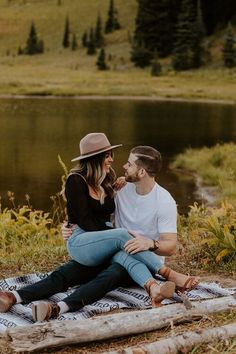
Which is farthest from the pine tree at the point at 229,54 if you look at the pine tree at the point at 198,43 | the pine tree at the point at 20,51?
the pine tree at the point at 20,51

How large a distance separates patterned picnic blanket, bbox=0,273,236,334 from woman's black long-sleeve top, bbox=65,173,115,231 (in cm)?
64

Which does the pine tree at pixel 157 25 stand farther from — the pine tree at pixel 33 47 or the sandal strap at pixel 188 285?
the sandal strap at pixel 188 285

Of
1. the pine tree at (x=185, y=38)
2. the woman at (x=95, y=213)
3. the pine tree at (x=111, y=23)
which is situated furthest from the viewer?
the pine tree at (x=111, y=23)

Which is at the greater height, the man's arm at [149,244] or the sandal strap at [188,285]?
the man's arm at [149,244]

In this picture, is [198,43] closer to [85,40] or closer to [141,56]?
[141,56]

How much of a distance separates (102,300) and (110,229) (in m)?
0.66

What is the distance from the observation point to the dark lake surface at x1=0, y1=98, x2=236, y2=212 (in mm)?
20594

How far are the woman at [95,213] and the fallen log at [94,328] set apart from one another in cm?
84

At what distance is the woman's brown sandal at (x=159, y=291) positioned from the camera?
595 centimetres

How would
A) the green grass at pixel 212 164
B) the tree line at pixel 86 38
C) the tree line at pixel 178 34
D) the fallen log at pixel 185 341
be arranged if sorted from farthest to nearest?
the tree line at pixel 86 38
the tree line at pixel 178 34
the green grass at pixel 212 164
the fallen log at pixel 185 341

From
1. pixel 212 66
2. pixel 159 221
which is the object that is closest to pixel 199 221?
pixel 159 221

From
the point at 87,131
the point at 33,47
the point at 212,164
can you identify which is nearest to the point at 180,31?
the point at 33,47

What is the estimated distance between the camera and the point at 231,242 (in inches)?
297

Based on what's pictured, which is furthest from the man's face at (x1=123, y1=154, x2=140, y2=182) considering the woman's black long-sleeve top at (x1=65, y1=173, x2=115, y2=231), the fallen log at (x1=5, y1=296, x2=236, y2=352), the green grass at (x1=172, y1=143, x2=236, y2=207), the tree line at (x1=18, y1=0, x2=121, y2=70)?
the tree line at (x1=18, y1=0, x2=121, y2=70)
